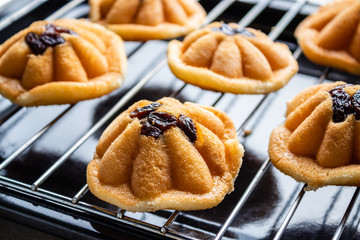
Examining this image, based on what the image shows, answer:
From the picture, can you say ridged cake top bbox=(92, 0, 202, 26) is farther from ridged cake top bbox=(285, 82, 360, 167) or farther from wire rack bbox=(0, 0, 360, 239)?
ridged cake top bbox=(285, 82, 360, 167)

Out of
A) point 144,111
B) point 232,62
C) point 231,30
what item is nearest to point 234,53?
point 232,62

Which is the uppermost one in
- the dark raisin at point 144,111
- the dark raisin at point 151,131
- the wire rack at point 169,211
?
the dark raisin at point 144,111

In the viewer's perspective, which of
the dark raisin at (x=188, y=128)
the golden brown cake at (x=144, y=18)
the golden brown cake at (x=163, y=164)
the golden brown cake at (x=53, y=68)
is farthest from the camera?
the golden brown cake at (x=144, y=18)

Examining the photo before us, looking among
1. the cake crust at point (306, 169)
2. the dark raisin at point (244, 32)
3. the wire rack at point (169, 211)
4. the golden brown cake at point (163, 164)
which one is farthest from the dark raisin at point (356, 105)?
the dark raisin at point (244, 32)

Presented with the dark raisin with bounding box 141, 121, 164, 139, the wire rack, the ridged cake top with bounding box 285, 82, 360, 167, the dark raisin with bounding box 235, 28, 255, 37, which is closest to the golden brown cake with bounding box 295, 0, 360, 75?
the wire rack

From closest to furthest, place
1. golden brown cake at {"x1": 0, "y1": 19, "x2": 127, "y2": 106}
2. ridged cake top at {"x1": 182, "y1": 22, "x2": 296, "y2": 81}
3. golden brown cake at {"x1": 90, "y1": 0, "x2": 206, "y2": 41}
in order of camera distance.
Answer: golden brown cake at {"x1": 0, "y1": 19, "x2": 127, "y2": 106} → ridged cake top at {"x1": 182, "y1": 22, "x2": 296, "y2": 81} → golden brown cake at {"x1": 90, "y1": 0, "x2": 206, "y2": 41}

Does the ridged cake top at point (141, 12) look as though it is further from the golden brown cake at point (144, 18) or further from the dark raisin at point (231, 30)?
the dark raisin at point (231, 30)

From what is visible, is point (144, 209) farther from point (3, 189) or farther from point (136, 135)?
point (3, 189)

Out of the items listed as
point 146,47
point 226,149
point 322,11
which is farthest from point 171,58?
point 322,11
